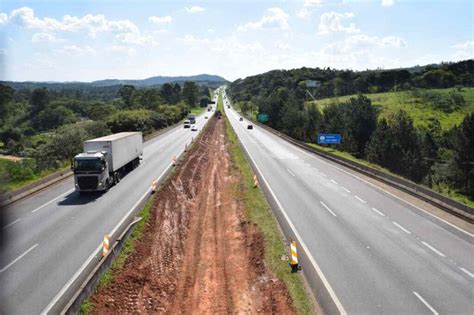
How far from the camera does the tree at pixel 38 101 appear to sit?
188 meters


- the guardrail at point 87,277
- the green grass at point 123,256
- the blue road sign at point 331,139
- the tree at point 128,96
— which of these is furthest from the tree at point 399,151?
the tree at point 128,96

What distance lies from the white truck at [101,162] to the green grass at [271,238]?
10299mm

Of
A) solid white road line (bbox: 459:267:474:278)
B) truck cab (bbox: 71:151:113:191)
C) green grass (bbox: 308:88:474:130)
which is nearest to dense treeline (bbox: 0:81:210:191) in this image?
truck cab (bbox: 71:151:113:191)

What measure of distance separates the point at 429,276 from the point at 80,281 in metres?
13.4

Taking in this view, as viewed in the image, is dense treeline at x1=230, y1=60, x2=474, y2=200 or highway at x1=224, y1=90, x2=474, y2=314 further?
dense treeline at x1=230, y1=60, x2=474, y2=200

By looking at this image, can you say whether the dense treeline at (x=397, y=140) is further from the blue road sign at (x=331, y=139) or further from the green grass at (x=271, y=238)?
the green grass at (x=271, y=238)

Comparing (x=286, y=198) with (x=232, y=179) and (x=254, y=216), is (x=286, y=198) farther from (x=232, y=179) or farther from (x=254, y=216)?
(x=232, y=179)

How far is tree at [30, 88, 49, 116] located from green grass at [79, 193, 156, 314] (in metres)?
188

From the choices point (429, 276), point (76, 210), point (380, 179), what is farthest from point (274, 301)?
point (380, 179)

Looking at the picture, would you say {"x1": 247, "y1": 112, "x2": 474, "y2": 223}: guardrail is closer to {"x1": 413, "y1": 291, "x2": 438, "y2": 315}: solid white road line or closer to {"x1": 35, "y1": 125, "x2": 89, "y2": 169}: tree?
{"x1": 413, "y1": 291, "x2": 438, "y2": 315}: solid white road line

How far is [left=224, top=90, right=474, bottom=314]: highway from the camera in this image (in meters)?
13.2

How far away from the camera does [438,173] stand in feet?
188

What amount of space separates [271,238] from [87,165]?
1544 cm

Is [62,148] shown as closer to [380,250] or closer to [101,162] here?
[101,162]
